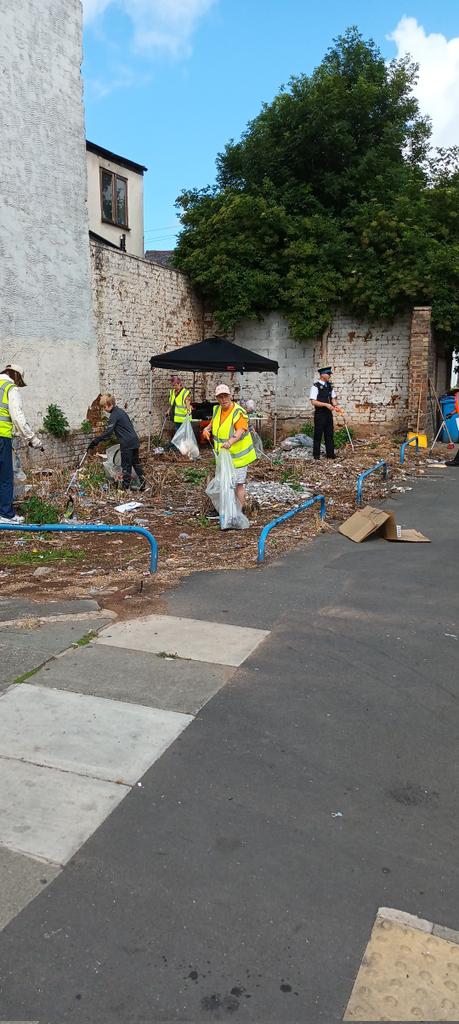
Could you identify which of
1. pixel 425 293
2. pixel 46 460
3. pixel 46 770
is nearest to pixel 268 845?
pixel 46 770

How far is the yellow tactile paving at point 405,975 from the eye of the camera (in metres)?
2.23

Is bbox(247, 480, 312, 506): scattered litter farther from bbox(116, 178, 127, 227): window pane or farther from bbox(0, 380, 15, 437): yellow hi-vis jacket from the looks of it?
bbox(116, 178, 127, 227): window pane

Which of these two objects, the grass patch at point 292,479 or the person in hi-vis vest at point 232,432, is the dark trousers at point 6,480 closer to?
Result: the person in hi-vis vest at point 232,432

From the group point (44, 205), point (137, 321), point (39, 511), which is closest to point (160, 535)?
point (39, 511)

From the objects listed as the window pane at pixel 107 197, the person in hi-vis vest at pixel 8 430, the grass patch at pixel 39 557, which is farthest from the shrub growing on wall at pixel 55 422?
the window pane at pixel 107 197

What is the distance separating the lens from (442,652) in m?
4.93

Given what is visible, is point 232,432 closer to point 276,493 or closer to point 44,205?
point 276,493

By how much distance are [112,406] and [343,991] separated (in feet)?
29.2

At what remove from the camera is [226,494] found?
27.5 ft

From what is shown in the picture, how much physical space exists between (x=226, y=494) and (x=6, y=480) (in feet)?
9.19

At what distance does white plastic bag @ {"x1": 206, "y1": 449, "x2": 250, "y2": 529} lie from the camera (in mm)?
8234

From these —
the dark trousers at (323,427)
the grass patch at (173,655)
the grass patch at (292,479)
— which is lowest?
the grass patch at (173,655)

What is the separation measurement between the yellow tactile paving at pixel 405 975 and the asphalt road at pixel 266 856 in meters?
0.05

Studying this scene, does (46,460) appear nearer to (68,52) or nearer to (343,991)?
(68,52)
